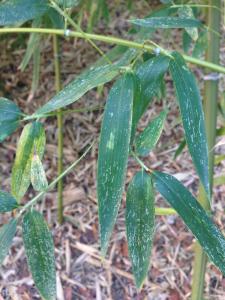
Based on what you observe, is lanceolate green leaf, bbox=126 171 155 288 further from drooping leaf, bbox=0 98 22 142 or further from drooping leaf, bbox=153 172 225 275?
drooping leaf, bbox=0 98 22 142

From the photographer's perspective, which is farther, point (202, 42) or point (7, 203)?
point (202, 42)

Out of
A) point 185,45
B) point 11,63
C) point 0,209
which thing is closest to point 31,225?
point 0,209

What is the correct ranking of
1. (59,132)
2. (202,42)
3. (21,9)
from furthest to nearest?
(59,132), (202,42), (21,9)

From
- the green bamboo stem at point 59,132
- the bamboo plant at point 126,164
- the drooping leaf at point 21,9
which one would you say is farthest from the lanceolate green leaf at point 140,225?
the green bamboo stem at point 59,132

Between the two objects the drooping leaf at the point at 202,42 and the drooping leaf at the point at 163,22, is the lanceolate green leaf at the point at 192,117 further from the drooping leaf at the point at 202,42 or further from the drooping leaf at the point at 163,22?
the drooping leaf at the point at 202,42

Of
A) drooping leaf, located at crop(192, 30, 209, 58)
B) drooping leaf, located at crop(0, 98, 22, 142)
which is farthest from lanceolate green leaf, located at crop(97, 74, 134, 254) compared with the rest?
drooping leaf, located at crop(192, 30, 209, 58)

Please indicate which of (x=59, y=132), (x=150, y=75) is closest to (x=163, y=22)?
(x=150, y=75)

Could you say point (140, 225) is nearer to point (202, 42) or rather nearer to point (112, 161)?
point (112, 161)

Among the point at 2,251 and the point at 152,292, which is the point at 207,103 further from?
the point at 152,292
